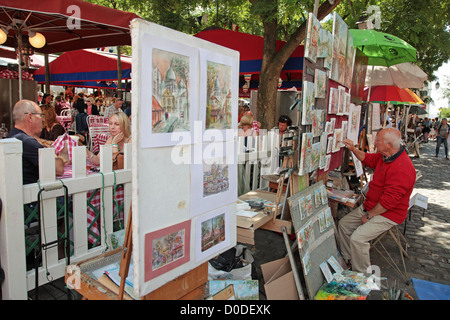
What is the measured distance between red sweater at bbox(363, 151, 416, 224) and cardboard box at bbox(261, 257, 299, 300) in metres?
1.35

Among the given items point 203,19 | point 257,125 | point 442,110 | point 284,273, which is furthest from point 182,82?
point 442,110

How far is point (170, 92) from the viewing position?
5.36 ft

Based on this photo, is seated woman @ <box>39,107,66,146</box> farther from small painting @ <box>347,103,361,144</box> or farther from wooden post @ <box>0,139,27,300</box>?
small painting @ <box>347,103,361,144</box>

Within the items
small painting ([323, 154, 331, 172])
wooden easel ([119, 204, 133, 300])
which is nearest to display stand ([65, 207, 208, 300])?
wooden easel ([119, 204, 133, 300])

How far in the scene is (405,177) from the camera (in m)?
3.44

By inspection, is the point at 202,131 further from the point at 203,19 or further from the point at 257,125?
the point at 203,19

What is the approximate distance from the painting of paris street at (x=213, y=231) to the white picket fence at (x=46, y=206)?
138cm

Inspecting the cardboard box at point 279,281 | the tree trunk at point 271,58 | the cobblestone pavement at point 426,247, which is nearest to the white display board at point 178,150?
the cardboard box at point 279,281

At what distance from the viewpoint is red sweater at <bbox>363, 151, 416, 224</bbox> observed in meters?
3.45

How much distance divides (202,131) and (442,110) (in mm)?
87927

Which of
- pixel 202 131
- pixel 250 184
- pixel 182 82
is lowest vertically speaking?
pixel 250 184

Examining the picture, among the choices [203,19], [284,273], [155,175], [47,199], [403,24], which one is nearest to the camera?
[155,175]

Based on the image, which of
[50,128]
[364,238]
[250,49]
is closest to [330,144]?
[364,238]

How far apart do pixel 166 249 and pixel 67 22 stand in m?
4.72
